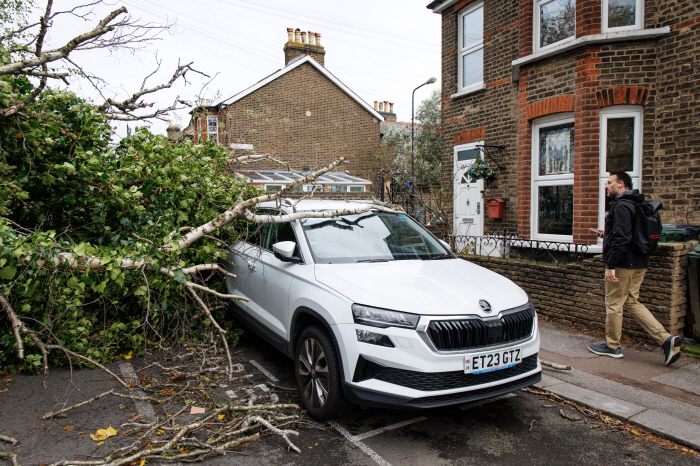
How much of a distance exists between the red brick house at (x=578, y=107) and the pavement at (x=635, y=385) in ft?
10.9

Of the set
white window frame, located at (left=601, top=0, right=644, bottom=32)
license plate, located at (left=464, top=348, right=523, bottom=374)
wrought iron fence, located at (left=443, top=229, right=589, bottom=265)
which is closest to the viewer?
license plate, located at (left=464, top=348, right=523, bottom=374)

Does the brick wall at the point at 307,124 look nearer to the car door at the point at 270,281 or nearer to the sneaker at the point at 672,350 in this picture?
the car door at the point at 270,281

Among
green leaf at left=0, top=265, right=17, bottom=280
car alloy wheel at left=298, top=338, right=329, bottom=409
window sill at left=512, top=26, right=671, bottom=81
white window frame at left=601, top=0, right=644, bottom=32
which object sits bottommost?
car alloy wheel at left=298, top=338, right=329, bottom=409

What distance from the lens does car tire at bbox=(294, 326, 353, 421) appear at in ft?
11.7

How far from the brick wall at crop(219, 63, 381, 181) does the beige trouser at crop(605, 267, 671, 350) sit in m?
20.0

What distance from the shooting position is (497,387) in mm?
3512

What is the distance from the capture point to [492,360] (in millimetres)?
3471

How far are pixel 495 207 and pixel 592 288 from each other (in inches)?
161

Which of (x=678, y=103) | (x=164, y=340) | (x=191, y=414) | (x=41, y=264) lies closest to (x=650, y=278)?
(x=678, y=103)

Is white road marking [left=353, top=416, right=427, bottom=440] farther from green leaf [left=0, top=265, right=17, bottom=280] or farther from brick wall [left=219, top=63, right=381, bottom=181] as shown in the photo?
brick wall [left=219, top=63, right=381, bottom=181]

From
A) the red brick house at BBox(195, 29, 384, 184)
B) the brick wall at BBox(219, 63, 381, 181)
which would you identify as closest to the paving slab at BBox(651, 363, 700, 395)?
the red brick house at BBox(195, 29, 384, 184)

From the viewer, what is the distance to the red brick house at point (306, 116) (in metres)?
24.2

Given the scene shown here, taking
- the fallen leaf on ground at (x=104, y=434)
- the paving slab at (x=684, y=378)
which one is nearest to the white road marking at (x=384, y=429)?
the fallen leaf on ground at (x=104, y=434)

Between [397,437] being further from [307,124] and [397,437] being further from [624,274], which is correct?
[307,124]
